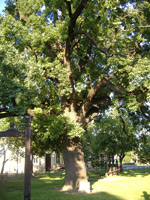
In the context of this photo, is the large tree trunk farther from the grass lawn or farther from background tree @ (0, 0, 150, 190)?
the grass lawn

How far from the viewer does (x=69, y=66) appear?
16.2 meters

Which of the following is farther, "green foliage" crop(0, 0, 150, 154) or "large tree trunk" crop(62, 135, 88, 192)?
"large tree trunk" crop(62, 135, 88, 192)

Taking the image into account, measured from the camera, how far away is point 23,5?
16672mm

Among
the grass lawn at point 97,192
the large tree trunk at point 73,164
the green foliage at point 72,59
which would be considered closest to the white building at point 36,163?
the grass lawn at point 97,192

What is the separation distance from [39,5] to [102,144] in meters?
20.5

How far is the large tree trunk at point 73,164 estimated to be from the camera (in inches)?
596

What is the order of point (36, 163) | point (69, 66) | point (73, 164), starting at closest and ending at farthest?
1. point (73, 164)
2. point (69, 66)
3. point (36, 163)

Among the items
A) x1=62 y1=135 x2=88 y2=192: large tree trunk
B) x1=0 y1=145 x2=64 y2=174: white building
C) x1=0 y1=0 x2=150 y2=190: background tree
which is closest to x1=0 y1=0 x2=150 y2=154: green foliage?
x1=0 y1=0 x2=150 y2=190: background tree

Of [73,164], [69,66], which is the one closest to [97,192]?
[73,164]

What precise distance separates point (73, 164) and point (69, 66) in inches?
270

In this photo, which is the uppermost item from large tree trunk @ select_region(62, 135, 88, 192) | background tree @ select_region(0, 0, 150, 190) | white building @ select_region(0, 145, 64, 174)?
background tree @ select_region(0, 0, 150, 190)

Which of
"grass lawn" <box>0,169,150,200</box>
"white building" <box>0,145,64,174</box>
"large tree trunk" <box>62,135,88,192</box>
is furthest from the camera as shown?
"white building" <box>0,145,64,174</box>

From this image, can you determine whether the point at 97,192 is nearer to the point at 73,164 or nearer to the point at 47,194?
the point at 73,164

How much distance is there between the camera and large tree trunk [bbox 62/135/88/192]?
1515 centimetres
